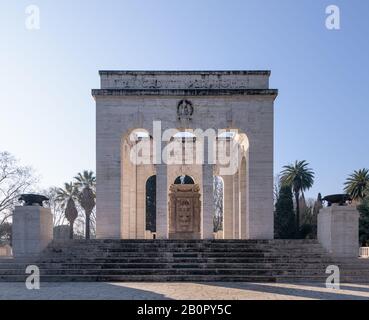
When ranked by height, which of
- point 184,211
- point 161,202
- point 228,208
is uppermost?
point 161,202

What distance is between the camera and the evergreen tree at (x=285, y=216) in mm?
42406

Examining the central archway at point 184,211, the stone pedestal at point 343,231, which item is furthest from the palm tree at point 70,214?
the stone pedestal at point 343,231

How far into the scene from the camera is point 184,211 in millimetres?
29281

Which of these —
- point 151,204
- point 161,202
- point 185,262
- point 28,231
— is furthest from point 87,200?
point 185,262

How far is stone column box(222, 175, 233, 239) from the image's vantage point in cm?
2925

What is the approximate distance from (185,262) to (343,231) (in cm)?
630

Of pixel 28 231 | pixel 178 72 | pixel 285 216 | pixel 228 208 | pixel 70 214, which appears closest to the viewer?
pixel 28 231

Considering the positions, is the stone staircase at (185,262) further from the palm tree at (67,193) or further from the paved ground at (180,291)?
the palm tree at (67,193)

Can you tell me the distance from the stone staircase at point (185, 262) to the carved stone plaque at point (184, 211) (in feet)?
30.4

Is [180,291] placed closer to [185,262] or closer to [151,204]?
[185,262]

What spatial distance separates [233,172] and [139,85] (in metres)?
8.78

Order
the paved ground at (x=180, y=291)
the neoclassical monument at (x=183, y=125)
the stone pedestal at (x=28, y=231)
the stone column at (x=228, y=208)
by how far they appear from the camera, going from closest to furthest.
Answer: the paved ground at (x=180, y=291)
the stone pedestal at (x=28, y=231)
the neoclassical monument at (x=183, y=125)
the stone column at (x=228, y=208)
